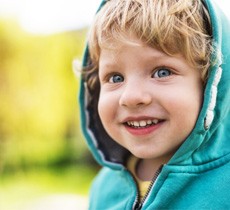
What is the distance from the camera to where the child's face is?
1.42m

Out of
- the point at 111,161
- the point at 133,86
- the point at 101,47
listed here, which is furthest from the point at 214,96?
the point at 111,161

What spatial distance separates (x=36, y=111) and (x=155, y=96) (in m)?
5.24

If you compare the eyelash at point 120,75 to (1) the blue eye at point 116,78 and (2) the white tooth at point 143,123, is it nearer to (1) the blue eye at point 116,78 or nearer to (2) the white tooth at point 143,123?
(1) the blue eye at point 116,78

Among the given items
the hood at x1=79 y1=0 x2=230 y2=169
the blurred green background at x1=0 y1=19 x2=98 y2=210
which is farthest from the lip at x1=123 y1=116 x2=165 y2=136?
the blurred green background at x1=0 y1=19 x2=98 y2=210

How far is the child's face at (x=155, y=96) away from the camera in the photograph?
1.42m

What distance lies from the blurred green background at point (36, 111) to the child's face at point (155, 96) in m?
4.34

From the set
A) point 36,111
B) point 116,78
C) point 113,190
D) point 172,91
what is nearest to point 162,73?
point 172,91

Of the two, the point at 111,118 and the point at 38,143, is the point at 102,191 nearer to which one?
the point at 111,118

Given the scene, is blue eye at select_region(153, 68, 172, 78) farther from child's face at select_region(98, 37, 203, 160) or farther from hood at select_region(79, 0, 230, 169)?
hood at select_region(79, 0, 230, 169)

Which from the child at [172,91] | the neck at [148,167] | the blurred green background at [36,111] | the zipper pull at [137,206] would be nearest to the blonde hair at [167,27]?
the child at [172,91]

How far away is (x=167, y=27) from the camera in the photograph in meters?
1.41

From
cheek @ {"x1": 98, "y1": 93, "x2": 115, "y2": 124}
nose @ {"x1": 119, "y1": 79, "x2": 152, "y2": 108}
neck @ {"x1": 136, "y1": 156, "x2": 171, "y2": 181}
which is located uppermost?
nose @ {"x1": 119, "y1": 79, "x2": 152, "y2": 108}

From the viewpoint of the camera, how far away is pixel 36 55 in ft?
20.9

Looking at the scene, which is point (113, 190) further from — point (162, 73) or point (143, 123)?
point (162, 73)
